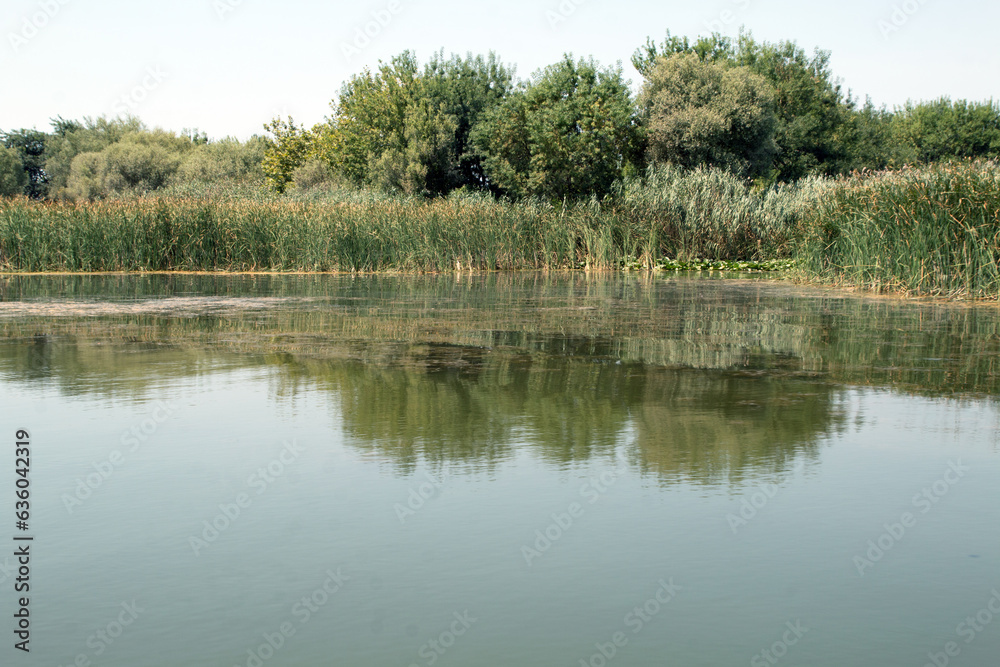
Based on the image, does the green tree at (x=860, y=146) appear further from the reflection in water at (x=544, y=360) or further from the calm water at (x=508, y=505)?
the calm water at (x=508, y=505)

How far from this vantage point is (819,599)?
3.26 m

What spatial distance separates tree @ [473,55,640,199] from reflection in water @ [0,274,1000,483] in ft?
67.3

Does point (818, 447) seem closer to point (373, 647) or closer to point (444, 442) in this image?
point (444, 442)

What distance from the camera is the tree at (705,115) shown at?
3994 centimetres

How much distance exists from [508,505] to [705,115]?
3793cm

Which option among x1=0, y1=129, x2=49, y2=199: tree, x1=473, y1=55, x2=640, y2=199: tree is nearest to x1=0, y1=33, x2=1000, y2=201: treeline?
x1=473, y1=55, x2=640, y2=199: tree

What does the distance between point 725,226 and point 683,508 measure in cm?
2508

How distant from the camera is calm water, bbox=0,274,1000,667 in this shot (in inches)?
119

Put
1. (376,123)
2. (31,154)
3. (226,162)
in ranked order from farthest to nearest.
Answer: (31,154)
(226,162)
(376,123)

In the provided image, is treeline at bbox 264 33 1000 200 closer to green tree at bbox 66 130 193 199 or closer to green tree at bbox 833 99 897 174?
green tree at bbox 833 99 897 174

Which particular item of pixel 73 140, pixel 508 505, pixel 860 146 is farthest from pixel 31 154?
pixel 508 505

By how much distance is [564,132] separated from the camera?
3634cm

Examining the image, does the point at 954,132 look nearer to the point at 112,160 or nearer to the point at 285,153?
the point at 285,153

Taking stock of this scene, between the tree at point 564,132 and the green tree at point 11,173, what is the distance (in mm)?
44710
